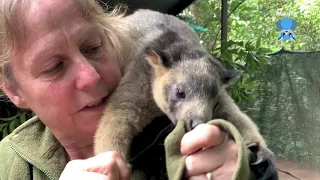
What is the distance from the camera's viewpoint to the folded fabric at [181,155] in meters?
0.79

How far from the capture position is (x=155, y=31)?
6.33 ft

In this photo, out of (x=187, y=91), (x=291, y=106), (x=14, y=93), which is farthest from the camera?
(x=291, y=106)

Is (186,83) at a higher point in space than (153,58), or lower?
lower

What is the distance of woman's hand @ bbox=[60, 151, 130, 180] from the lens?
847mm

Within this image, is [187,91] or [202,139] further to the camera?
[187,91]

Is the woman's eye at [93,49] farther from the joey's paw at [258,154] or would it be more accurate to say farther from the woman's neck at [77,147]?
the joey's paw at [258,154]

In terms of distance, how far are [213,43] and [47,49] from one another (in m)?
2.64

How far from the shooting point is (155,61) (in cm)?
169

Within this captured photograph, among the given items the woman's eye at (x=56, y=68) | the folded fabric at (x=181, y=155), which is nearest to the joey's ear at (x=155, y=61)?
the woman's eye at (x=56, y=68)

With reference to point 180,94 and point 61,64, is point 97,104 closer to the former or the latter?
point 61,64

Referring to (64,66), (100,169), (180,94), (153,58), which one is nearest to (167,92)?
(180,94)

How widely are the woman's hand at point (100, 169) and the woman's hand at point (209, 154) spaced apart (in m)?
0.14

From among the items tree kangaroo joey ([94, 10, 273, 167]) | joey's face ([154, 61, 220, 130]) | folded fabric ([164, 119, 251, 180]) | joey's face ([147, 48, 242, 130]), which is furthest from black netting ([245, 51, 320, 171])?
folded fabric ([164, 119, 251, 180])

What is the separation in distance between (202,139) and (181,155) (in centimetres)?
7
